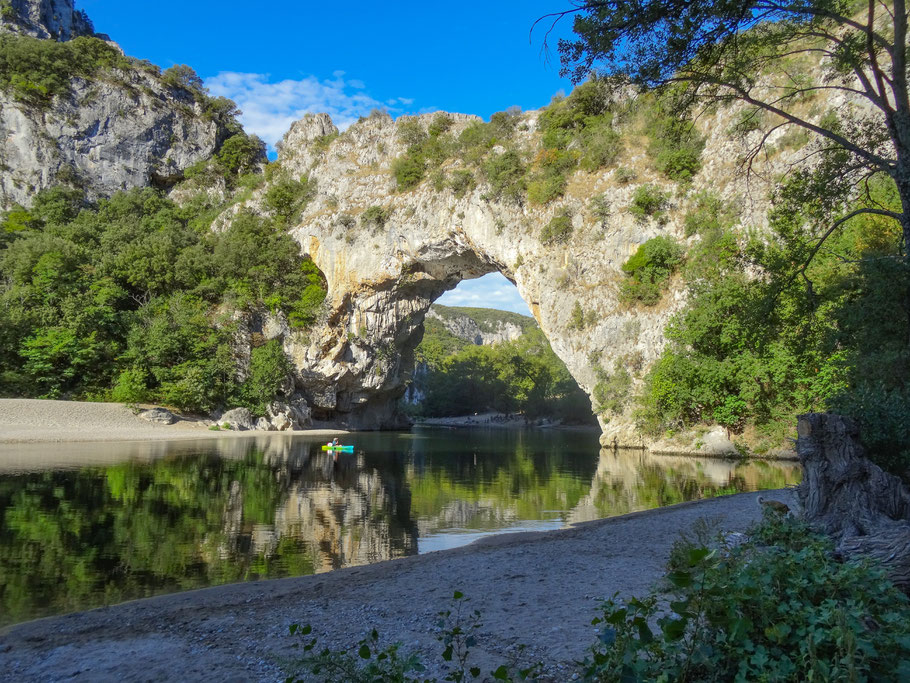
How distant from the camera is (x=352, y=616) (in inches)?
203

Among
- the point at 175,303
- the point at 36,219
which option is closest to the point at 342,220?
the point at 175,303

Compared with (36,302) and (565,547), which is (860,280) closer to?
(565,547)

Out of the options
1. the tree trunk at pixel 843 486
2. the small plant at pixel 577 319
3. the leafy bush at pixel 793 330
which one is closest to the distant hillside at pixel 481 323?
the small plant at pixel 577 319

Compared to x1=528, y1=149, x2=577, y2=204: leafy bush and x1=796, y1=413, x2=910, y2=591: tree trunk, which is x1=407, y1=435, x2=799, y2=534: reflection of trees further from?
x1=528, y1=149, x2=577, y2=204: leafy bush

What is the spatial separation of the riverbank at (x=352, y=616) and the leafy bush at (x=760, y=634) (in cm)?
50

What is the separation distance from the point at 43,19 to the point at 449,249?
48.8 m

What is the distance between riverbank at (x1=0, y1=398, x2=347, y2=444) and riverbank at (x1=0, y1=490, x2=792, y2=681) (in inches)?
922

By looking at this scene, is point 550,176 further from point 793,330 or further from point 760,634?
point 760,634

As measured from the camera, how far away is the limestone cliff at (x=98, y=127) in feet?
149

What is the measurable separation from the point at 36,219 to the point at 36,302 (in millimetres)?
13541

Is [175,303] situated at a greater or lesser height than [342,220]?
lesser

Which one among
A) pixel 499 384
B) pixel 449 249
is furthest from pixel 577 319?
pixel 499 384

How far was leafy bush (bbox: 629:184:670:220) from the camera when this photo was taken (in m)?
31.3

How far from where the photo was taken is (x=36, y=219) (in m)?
43.7
